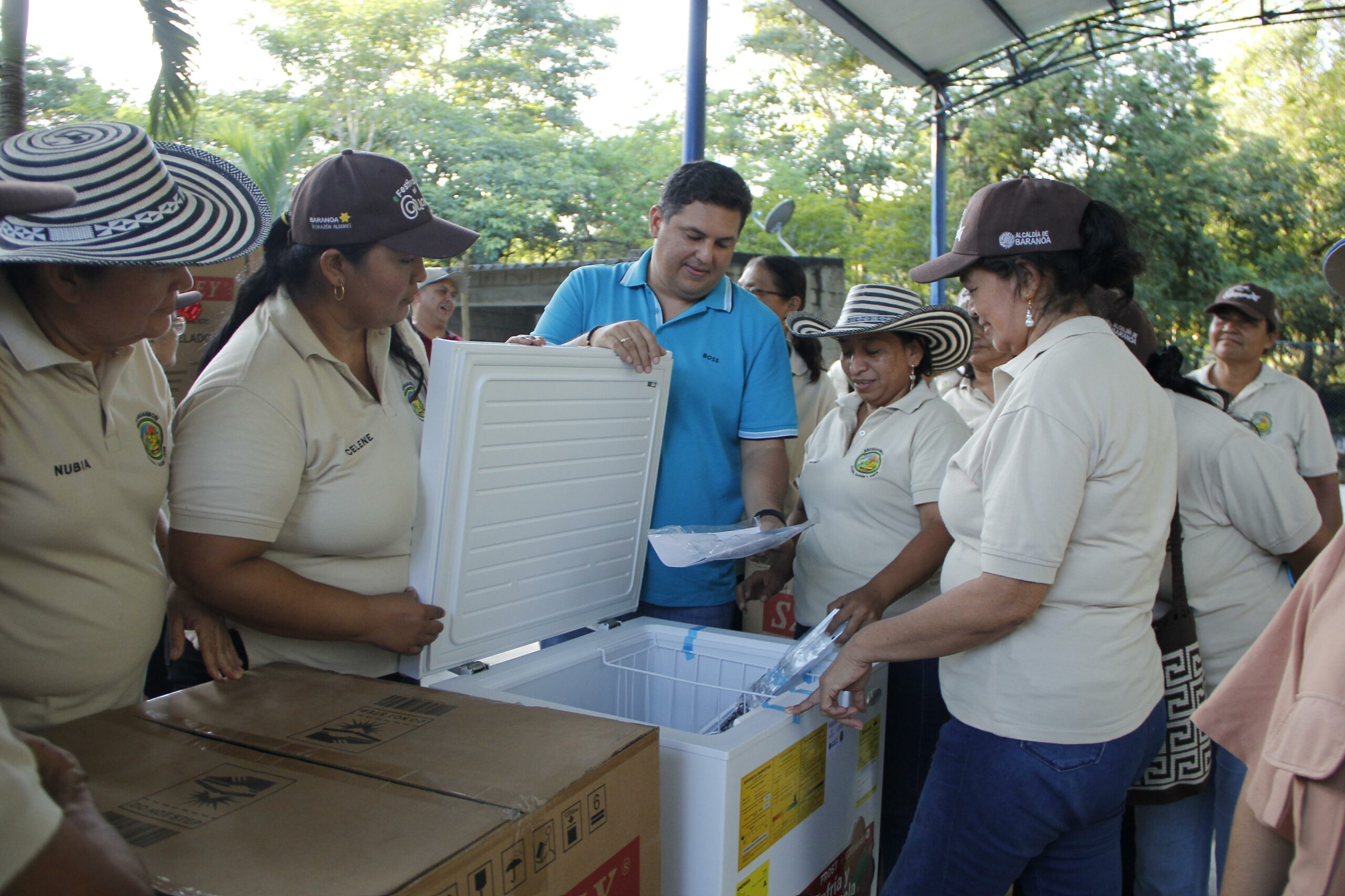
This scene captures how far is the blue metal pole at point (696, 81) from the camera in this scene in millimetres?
4020

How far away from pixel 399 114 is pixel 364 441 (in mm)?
16512

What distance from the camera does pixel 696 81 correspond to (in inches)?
159

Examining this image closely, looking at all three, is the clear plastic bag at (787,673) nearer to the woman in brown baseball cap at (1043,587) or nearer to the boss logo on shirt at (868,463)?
Result: the woman in brown baseball cap at (1043,587)

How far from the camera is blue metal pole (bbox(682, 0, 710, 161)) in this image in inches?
158

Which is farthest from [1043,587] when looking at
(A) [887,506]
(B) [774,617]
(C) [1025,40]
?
(C) [1025,40]

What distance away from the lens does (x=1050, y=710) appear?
5.18ft

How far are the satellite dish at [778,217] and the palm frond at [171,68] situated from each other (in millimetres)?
3638

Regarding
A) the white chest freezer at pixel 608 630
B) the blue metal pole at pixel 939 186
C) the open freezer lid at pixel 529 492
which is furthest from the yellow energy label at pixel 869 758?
the blue metal pole at pixel 939 186

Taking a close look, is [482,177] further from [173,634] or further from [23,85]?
[173,634]

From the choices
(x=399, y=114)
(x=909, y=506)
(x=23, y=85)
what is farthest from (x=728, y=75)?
(x=909, y=506)

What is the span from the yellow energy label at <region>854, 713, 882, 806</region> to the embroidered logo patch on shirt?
561 millimetres

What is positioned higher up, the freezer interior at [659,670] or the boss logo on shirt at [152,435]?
the boss logo on shirt at [152,435]

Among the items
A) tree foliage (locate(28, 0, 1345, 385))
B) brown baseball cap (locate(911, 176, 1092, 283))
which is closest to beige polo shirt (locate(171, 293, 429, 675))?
brown baseball cap (locate(911, 176, 1092, 283))

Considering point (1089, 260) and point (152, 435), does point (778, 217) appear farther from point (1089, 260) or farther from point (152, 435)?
point (152, 435)
